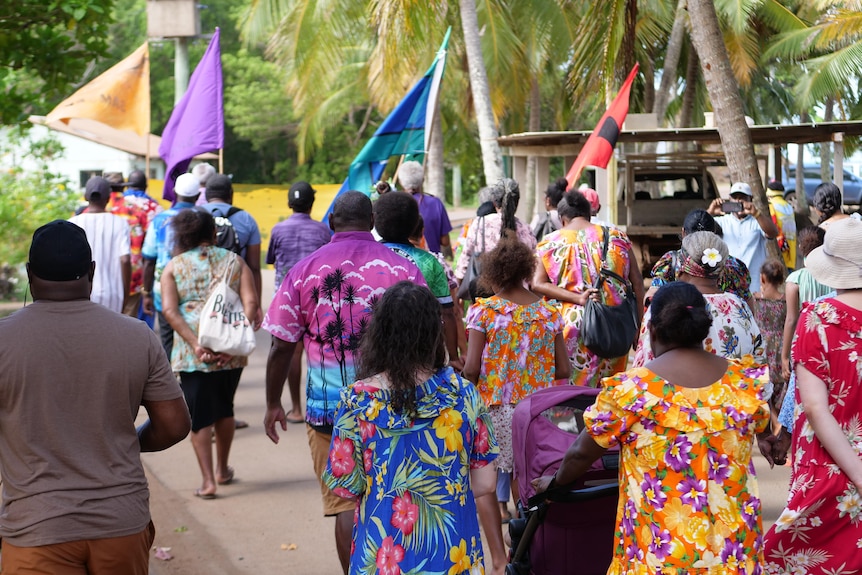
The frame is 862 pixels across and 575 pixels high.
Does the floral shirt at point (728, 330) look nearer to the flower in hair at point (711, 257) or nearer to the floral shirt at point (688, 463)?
the flower in hair at point (711, 257)

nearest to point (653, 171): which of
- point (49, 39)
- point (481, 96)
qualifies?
point (481, 96)

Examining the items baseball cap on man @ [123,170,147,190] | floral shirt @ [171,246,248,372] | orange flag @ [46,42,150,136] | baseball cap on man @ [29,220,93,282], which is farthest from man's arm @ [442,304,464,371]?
orange flag @ [46,42,150,136]

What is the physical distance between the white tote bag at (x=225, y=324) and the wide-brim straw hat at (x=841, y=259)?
3917mm

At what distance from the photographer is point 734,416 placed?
3.59 metres

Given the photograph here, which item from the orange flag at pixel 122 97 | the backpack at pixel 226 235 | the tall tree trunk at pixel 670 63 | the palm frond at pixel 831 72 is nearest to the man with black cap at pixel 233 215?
the backpack at pixel 226 235

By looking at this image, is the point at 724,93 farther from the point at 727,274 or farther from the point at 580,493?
the point at 580,493

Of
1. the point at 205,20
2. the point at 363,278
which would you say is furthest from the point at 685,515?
the point at 205,20

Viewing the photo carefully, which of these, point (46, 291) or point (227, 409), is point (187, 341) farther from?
point (46, 291)

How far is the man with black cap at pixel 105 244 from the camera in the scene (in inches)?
344

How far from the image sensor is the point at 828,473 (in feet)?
13.6

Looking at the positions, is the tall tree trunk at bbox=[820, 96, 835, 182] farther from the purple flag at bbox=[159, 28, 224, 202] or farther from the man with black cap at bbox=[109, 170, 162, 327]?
the man with black cap at bbox=[109, 170, 162, 327]

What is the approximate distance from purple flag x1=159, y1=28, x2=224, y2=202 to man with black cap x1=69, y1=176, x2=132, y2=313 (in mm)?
2244

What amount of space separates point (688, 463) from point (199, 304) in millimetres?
4353

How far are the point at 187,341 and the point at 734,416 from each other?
4425 millimetres
